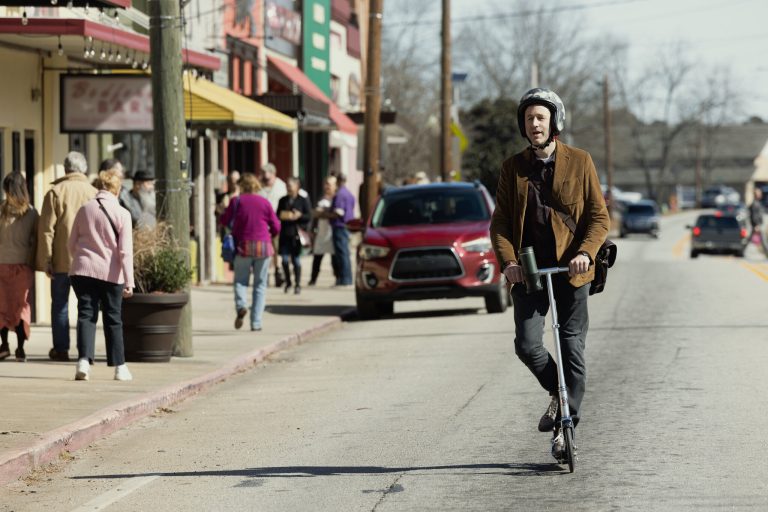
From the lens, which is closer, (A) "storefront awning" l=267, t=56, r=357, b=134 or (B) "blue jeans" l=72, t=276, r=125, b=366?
(B) "blue jeans" l=72, t=276, r=125, b=366

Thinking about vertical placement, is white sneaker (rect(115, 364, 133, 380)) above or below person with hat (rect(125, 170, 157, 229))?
below

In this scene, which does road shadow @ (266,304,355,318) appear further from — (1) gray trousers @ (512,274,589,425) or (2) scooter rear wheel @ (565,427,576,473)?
(2) scooter rear wheel @ (565,427,576,473)

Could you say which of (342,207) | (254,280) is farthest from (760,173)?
(254,280)

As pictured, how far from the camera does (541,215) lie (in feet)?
28.3

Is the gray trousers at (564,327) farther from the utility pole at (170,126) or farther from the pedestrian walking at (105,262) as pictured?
the utility pole at (170,126)

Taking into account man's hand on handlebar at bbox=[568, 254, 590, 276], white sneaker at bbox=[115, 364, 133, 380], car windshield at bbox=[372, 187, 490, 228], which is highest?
car windshield at bbox=[372, 187, 490, 228]

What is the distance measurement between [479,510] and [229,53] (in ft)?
76.7

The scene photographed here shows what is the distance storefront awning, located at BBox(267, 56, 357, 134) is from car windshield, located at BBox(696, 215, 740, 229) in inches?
517

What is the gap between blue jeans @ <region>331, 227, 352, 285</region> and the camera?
26.8m

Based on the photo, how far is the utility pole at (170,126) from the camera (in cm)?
1482

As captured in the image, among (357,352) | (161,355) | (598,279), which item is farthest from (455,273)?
(598,279)

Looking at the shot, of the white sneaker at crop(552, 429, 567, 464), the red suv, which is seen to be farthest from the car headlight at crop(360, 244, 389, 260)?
the white sneaker at crop(552, 429, 567, 464)

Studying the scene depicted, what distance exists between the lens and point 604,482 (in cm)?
837

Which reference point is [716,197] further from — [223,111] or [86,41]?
[86,41]
